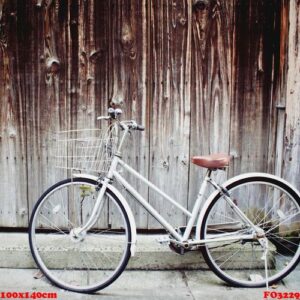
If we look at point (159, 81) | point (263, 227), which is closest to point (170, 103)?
point (159, 81)

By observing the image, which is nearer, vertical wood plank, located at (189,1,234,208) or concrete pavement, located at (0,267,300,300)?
concrete pavement, located at (0,267,300,300)

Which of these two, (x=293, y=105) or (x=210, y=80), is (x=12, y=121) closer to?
(x=210, y=80)

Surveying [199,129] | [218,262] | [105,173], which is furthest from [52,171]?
[218,262]

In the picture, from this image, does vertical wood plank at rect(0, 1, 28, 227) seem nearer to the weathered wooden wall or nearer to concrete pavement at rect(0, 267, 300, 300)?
the weathered wooden wall

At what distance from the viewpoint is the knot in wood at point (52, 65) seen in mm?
4555

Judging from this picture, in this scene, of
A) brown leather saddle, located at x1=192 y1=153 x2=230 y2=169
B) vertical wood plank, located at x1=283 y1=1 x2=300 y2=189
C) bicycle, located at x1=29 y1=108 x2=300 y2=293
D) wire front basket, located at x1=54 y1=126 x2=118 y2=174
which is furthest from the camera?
wire front basket, located at x1=54 y1=126 x2=118 y2=174

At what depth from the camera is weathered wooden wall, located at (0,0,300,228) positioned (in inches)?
177

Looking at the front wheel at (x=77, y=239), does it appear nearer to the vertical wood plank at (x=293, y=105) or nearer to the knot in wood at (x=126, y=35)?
the knot in wood at (x=126, y=35)

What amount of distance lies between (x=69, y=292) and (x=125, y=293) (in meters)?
0.50

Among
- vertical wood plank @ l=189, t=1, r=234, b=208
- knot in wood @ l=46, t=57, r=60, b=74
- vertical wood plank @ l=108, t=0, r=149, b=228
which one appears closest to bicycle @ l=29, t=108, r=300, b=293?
vertical wood plank @ l=108, t=0, r=149, b=228

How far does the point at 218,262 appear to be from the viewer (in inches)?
182

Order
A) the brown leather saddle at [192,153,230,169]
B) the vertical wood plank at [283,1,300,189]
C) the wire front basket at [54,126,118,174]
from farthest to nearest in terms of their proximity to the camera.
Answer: the wire front basket at [54,126,118,174]
the vertical wood plank at [283,1,300,189]
the brown leather saddle at [192,153,230,169]

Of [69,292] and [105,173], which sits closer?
[69,292]

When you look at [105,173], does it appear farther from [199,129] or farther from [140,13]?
[140,13]
